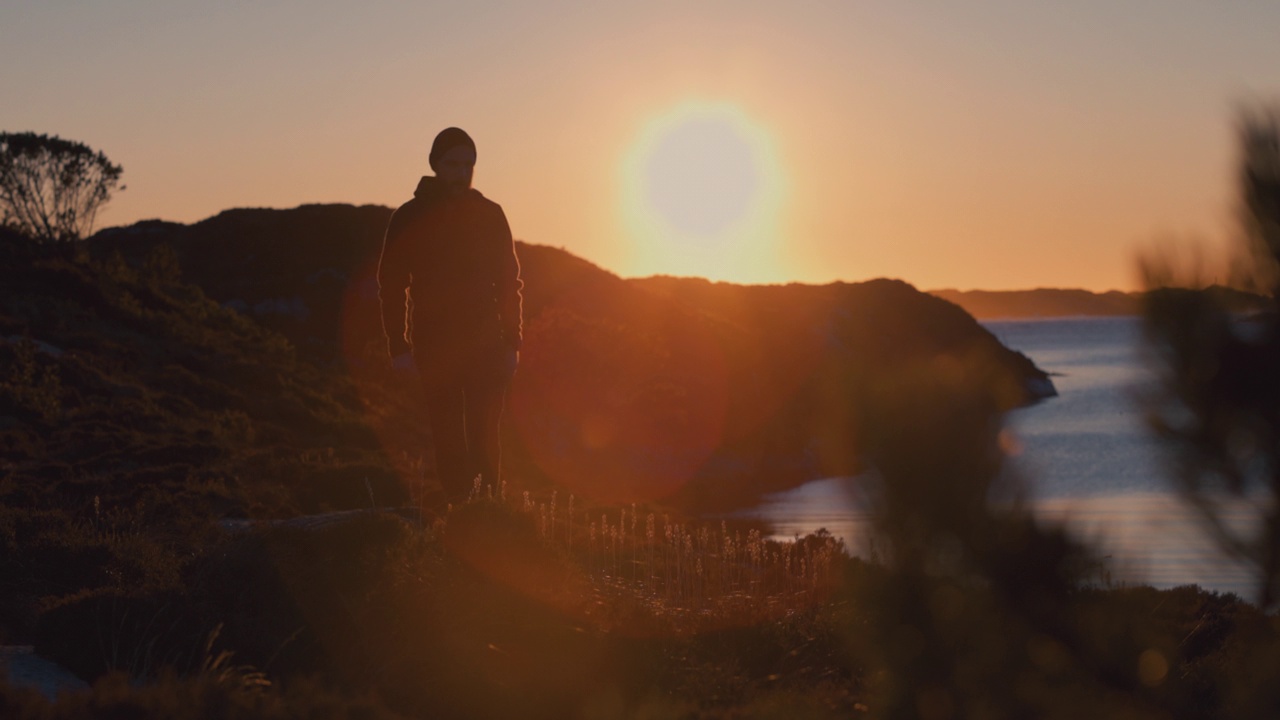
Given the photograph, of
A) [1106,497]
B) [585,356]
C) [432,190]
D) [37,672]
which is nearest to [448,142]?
[432,190]

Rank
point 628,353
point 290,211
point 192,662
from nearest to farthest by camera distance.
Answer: point 192,662, point 628,353, point 290,211

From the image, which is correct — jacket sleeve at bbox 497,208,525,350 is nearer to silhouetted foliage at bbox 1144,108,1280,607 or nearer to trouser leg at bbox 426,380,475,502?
trouser leg at bbox 426,380,475,502

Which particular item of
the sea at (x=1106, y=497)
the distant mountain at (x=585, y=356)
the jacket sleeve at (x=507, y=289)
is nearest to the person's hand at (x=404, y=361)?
the jacket sleeve at (x=507, y=289)

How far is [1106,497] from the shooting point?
116ft

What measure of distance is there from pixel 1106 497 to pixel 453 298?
31662 mm

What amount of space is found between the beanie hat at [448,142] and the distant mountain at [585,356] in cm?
824

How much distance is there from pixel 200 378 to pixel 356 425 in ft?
13.3

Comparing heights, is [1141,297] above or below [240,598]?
above

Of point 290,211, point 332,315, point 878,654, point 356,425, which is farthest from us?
point 290,211

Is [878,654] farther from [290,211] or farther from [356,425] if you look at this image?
[290,211]

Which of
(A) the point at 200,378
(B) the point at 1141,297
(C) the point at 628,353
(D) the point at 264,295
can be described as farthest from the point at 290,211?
(B) the point at 1141,297

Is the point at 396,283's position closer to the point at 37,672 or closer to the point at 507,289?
the point at 507,289

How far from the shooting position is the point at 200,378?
81.5 ft

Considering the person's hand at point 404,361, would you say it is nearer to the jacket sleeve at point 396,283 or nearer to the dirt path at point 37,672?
the jacket sleeve at point 396,283
